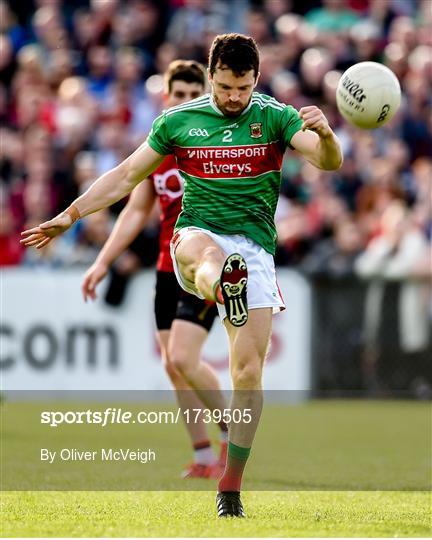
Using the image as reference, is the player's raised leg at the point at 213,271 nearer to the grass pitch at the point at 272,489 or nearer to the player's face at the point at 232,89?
the player's face at the point at 232,89

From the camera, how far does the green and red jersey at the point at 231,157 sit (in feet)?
25.0

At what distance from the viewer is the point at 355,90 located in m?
7.68

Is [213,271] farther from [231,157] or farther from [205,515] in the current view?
[205,515]

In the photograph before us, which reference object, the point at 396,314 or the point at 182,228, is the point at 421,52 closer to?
the point at 396,314

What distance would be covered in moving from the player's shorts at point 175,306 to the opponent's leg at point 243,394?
7.74 ft

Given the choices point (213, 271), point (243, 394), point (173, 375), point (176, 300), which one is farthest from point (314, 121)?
point (173, 375)

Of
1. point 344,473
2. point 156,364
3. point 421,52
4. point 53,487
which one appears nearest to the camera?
point 53,487

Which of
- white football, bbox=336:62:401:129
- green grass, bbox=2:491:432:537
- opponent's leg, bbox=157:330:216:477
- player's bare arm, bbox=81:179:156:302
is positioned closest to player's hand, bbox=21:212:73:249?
green grass, bbox=2:491:432:537

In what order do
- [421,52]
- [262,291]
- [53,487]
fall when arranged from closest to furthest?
[262,291], [53,487], [421,52]

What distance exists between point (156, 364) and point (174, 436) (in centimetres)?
307

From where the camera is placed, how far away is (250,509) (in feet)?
25.1

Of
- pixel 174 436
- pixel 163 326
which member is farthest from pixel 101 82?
pixel 163 326

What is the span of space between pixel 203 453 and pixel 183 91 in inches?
104

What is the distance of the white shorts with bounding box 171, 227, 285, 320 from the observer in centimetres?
740
